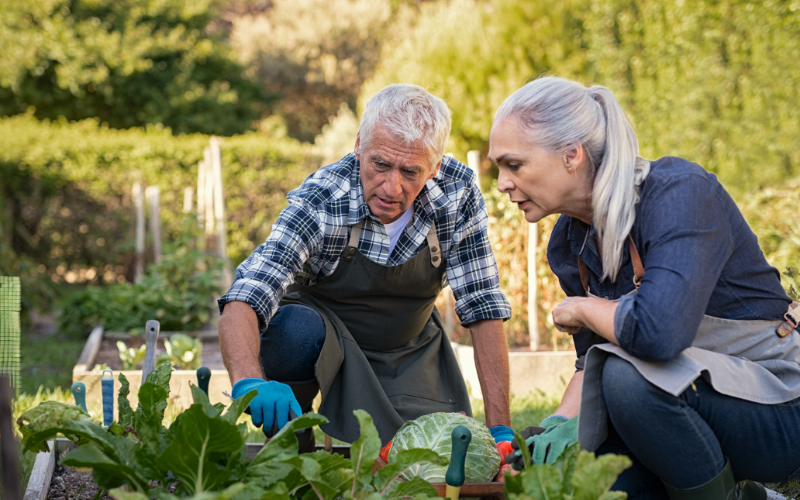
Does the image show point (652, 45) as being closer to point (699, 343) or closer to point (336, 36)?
point (699, 343)

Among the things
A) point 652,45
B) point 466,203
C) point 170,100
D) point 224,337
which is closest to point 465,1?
point 652,45

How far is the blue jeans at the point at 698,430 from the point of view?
1600 millimetres

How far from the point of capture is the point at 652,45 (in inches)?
294

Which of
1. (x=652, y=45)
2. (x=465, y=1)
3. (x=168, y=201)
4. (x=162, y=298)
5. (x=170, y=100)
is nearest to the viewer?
(x=162, y=298)

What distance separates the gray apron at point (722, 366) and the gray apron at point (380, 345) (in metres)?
0.92

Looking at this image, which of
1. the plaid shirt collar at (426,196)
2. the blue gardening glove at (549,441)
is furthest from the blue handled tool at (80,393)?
the blue gardening glove at (549,441)

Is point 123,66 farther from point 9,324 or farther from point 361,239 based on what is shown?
point 361,239

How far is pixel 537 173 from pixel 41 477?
174 centimetres

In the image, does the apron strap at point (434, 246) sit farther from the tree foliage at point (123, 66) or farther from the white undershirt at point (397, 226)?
the tree foliage at point (123, 66)

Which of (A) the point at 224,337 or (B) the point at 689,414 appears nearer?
(B) the point at 689,414

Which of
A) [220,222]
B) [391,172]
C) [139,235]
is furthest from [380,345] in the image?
[139,235]

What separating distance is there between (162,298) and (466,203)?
3.81m

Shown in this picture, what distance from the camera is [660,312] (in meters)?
1.54

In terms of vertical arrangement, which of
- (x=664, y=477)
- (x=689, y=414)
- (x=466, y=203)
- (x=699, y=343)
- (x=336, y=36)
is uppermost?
(x=336, y=36)
